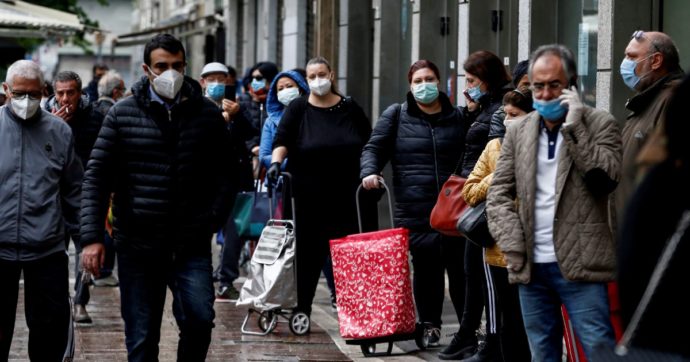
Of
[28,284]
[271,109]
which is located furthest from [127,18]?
[28,284]

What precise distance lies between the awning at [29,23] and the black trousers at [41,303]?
1171 centimetres

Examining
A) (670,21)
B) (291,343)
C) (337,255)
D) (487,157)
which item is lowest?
(291,343)

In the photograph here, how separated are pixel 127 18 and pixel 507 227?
2648 inches

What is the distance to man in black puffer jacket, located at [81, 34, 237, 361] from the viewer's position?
7160 mm

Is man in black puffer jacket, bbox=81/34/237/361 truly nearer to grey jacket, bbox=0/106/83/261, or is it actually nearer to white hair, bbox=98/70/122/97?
grey jacket, bbox=0/106/83/261

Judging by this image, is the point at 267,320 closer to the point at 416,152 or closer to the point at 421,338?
the point at 421,338

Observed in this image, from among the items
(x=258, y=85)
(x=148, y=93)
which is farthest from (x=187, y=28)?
(x=148, y=93)

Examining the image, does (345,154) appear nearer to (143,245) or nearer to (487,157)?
(487,157)

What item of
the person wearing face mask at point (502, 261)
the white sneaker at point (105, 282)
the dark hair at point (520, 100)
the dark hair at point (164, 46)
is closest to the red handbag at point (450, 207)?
the person wearing face mask at point (502, 261)

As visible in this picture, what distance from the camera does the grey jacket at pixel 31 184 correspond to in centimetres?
756

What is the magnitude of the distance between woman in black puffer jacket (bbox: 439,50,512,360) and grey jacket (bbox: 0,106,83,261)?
8.29 feet

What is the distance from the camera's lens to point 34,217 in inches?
299

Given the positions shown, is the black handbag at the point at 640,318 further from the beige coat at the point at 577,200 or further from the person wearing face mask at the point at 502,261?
the person wearing face mask at the point at 502,261

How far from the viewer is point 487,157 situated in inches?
315
